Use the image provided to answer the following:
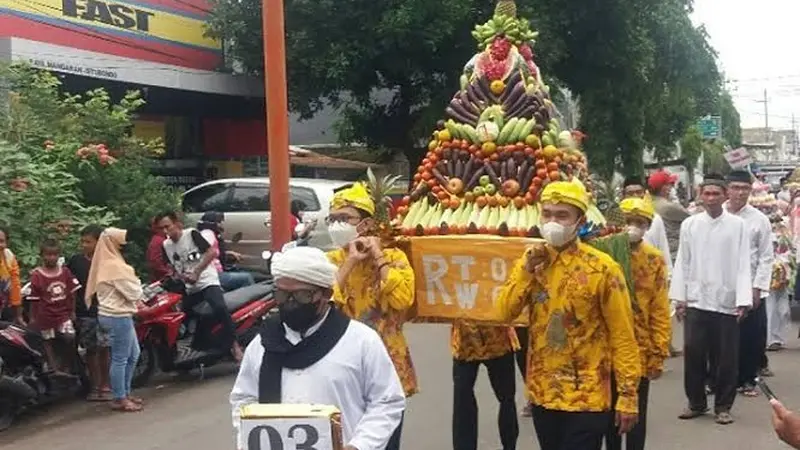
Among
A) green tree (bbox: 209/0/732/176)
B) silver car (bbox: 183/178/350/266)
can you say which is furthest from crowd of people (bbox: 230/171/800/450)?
green tree (bbox: 209/0/732/176)

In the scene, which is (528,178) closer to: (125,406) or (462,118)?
(462,118)

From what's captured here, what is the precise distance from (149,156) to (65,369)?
3764mm

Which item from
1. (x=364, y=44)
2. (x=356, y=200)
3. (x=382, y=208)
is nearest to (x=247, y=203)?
(x=364, y=44)

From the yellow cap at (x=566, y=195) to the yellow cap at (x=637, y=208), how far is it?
185 cm

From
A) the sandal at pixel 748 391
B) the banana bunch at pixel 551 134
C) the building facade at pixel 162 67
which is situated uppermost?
the building facade at pixel 162 67

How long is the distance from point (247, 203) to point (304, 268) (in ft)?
42.3

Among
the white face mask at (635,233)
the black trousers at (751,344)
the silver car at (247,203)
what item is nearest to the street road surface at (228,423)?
the black trousers at (751,344)

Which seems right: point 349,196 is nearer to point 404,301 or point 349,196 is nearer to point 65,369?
point 404,301

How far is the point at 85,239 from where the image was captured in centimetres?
877

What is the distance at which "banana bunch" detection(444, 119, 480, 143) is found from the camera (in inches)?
254

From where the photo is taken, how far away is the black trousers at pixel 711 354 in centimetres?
764

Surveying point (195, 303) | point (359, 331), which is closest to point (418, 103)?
point (195, 303)

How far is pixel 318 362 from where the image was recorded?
3.49 metres

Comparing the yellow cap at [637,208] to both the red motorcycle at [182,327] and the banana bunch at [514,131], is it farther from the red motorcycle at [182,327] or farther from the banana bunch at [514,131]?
the red motorcycle at [182,327]
